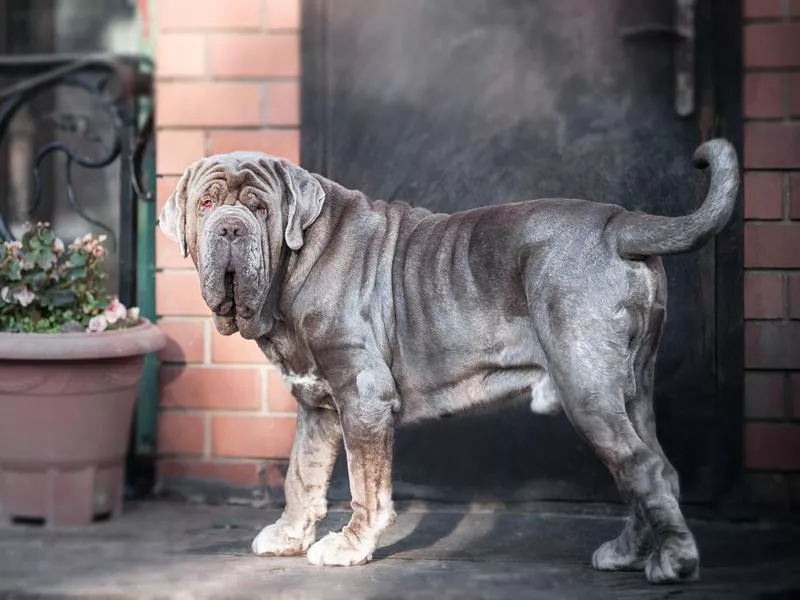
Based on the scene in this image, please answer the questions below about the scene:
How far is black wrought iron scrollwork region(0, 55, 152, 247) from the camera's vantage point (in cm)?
461

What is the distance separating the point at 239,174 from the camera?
10.9 feet

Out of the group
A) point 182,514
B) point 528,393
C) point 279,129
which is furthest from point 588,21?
point 182,514

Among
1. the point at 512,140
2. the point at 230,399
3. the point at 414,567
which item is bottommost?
the point at 414,567

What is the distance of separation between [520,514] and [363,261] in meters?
1.30

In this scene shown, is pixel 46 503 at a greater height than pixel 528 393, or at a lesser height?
lesser

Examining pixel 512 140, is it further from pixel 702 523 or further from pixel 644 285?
pixel 702 523

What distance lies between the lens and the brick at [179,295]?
4.45m

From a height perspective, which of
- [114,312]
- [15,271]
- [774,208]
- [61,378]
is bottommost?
[61,378]

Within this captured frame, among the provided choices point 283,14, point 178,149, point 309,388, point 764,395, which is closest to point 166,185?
point 178,149

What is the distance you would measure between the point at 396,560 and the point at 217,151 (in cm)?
168

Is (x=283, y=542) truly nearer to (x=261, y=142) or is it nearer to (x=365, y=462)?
(x=365, y=462)

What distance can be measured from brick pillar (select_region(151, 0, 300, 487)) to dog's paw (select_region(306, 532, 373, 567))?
2.99ft

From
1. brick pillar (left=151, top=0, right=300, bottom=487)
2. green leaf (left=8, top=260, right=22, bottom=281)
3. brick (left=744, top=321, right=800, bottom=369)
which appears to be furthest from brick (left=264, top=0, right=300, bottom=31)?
brick (left=744, top=321, right=800, bottom=369)

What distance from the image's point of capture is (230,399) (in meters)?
4.45
